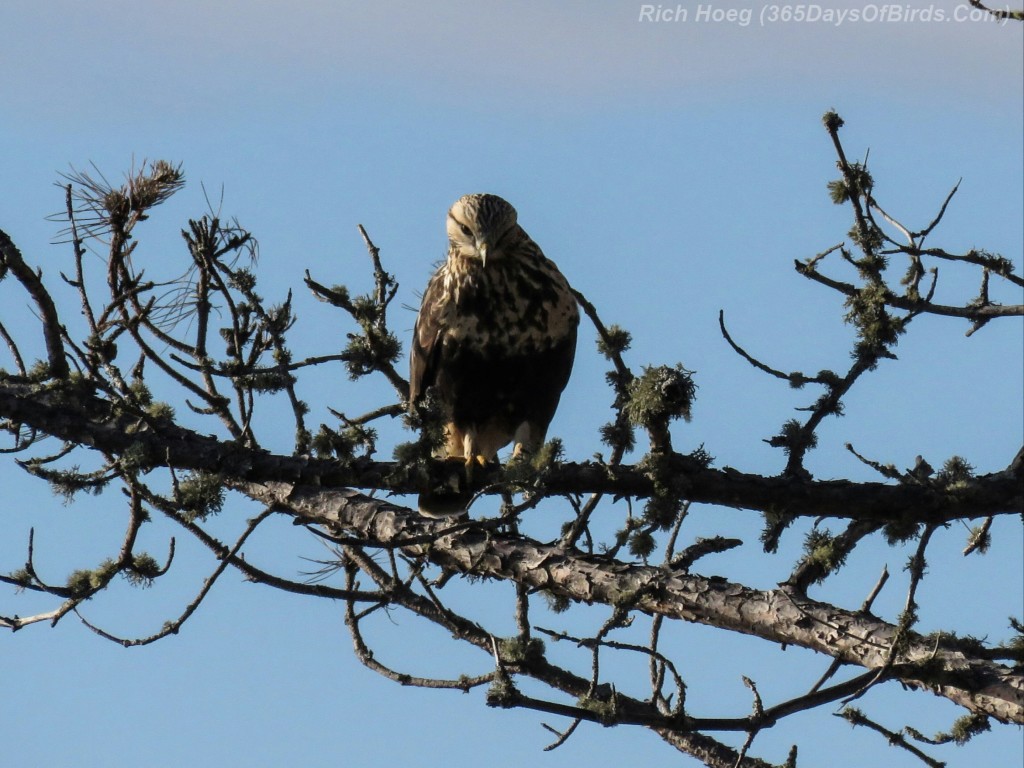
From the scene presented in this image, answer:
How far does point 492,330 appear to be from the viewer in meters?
5.89

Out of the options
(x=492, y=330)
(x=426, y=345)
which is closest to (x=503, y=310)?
(x=492, y=330)

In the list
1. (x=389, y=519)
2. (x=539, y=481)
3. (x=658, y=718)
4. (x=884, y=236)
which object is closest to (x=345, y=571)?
(x=389, y=519)

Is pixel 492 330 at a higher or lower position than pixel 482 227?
lower

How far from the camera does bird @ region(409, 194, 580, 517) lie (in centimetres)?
591

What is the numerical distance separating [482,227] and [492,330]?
0.46m

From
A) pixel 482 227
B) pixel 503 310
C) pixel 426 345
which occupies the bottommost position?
pixel 426 345

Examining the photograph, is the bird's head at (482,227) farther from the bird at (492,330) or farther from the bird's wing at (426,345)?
the bird's wing at (426,345)

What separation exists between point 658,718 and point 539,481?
752mm

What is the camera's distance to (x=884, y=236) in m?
4.50

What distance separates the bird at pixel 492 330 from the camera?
591cm

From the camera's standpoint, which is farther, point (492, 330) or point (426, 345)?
point (426, 345)

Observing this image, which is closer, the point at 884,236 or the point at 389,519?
the point at 884,236

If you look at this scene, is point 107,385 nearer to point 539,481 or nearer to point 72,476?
point 72,476

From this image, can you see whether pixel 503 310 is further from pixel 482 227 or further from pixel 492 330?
pixel 482 227
